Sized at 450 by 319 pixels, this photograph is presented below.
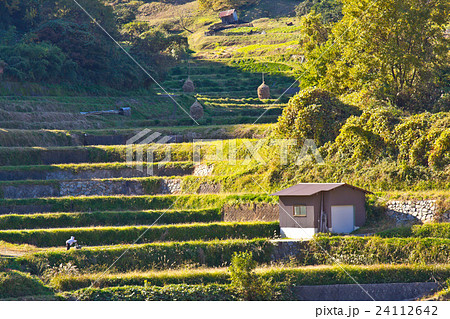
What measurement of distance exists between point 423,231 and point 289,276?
7.73 metres

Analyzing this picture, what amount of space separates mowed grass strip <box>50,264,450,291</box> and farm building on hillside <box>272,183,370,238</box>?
520 centimetres

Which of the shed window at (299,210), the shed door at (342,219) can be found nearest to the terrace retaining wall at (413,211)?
the shed door at (342,219)

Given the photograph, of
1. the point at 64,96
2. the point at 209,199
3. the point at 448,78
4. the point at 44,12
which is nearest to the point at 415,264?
the point at 209,199

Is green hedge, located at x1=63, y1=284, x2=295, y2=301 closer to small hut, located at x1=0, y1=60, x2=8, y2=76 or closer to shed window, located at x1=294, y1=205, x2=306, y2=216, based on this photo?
shed window, located at x1=294, y1=205, x2=306, y2=216

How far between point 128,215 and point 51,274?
9283 mm

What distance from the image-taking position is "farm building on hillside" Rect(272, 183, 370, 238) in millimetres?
32000

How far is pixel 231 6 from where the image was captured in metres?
141

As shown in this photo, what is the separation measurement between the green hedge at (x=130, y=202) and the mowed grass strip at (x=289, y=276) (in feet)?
33.1

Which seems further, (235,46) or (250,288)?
(235,46)

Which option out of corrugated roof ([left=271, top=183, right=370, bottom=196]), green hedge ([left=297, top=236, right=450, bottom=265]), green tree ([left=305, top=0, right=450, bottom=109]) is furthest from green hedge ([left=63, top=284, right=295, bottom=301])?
green tree ([left=305, top=0, right=450, bottom=109])

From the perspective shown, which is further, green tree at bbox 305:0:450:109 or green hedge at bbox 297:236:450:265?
green tree at bbox 305:0:450:109

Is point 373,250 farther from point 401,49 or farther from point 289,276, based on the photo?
point 401,49

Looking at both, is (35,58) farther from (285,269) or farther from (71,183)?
(285,269)

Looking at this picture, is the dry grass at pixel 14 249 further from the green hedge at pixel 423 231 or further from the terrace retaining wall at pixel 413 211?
the terrace retaining wall at pixel 413 211
